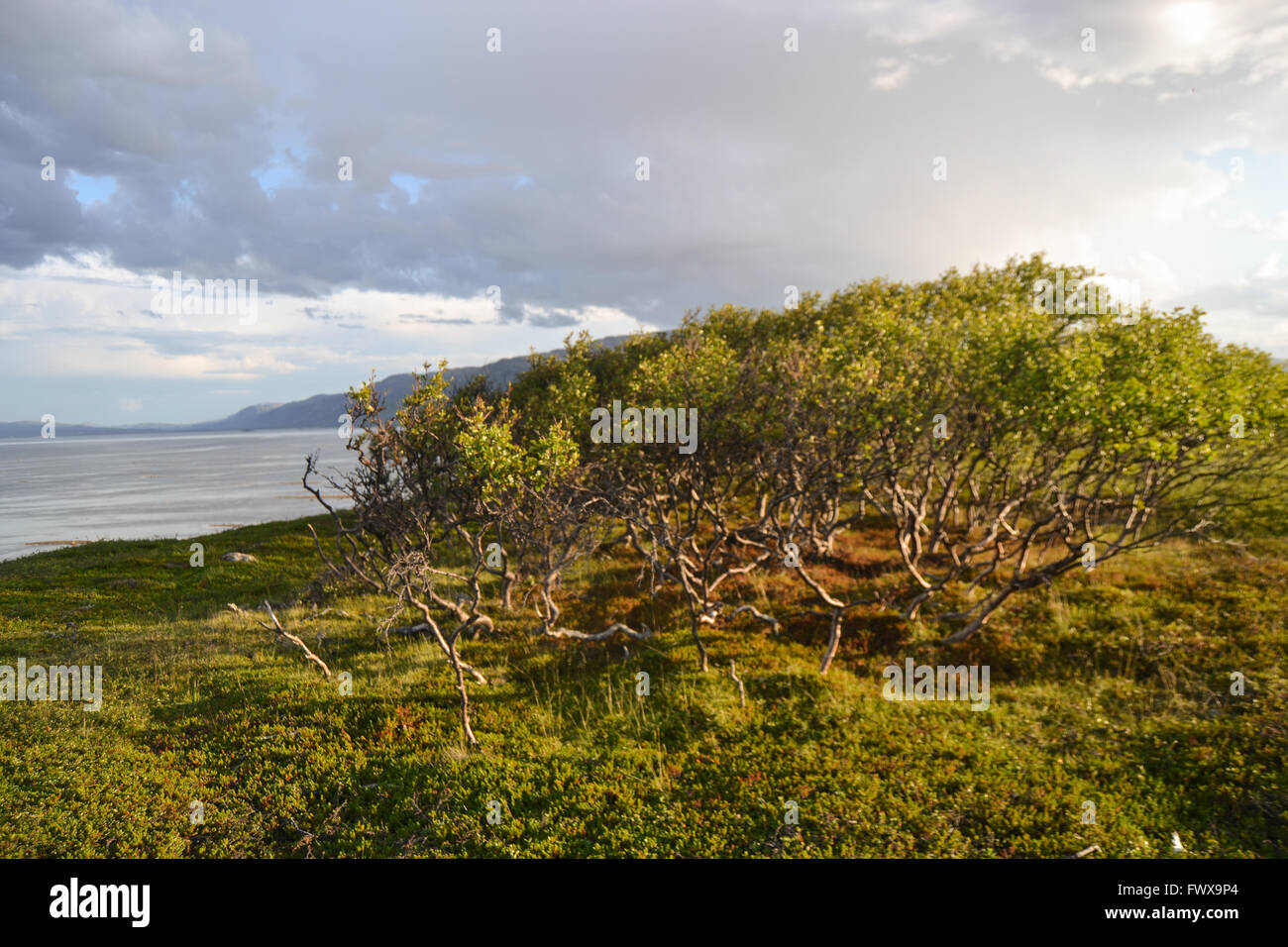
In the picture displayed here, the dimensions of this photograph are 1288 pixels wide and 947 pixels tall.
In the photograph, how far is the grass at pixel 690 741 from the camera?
34.9 feet

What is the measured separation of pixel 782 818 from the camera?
426 inches

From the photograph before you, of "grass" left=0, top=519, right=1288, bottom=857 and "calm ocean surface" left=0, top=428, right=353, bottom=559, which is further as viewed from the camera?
"calm ocean surface" left=0, top=428, right=353, bottom=559

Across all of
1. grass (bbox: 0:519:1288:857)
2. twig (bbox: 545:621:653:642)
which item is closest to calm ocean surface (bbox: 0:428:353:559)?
grass (bbox: 0:519:1288:857)

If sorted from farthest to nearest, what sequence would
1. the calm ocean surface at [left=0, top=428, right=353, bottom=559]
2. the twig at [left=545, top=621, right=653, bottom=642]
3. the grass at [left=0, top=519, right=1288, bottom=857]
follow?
the calm ocean surface at [left=0, top=428, right=353, bottom=559] → the twig at [left=545, top=621, right=653, bottom=642] → the grass at [left=0, top=519, right=1288, bottom=857]

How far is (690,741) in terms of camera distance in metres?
13.6

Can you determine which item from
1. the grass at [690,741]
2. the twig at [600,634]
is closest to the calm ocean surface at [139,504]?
the grass at [690,741]

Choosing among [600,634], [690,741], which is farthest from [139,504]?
[690,741]

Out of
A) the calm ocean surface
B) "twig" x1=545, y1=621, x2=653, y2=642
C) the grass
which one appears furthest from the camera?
the calm ocean surface

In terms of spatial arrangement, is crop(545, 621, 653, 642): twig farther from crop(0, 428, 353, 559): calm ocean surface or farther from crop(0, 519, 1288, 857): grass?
crop(0, 428, 353, 559): calm ocean surface

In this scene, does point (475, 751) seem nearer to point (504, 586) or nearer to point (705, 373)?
point (504, 586)

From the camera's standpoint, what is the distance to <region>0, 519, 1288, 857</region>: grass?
419 inches

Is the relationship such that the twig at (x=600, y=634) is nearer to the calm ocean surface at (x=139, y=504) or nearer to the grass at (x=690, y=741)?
the grass at (x=690, y=741)

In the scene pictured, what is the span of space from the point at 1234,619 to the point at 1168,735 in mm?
6561
